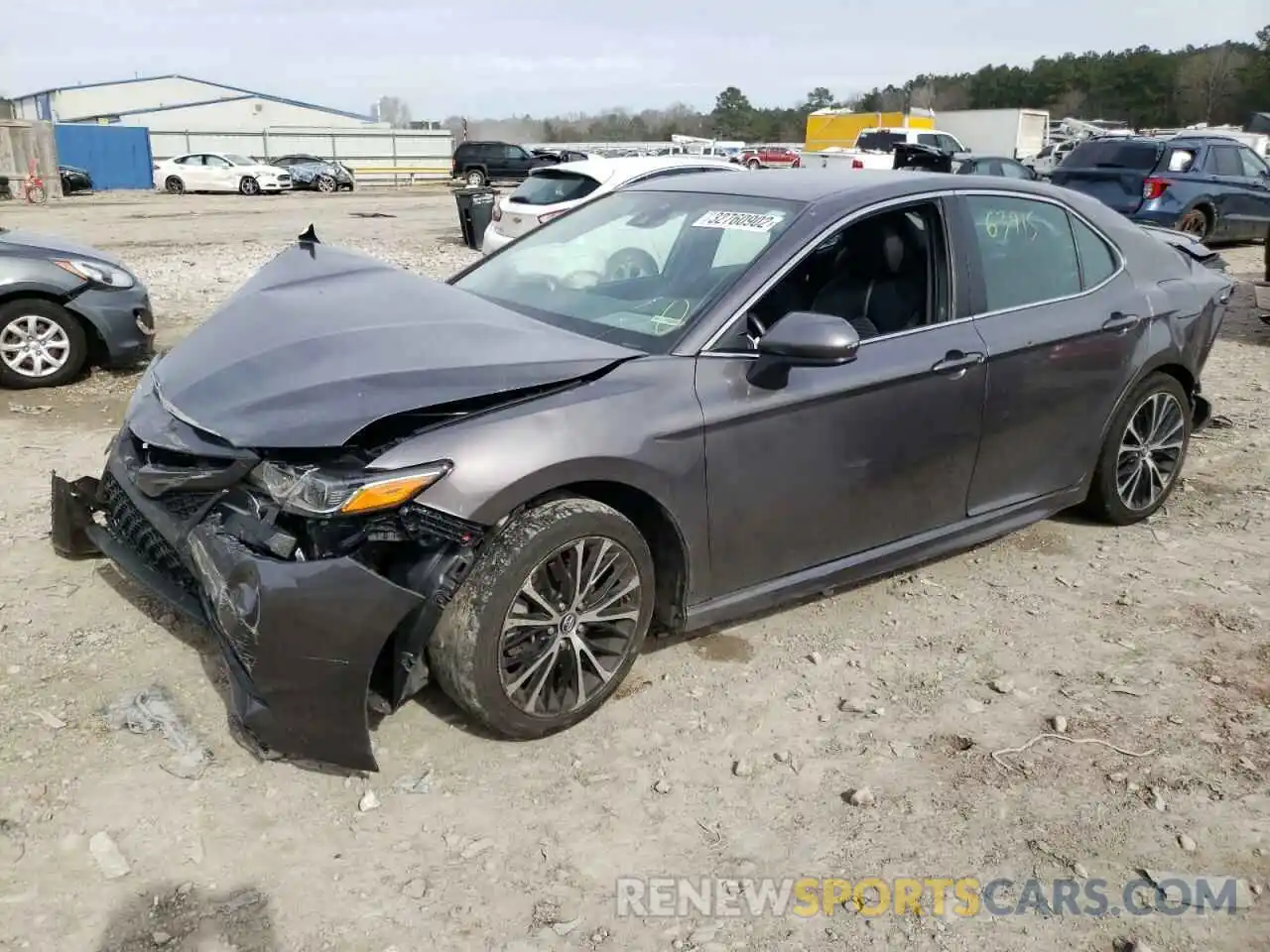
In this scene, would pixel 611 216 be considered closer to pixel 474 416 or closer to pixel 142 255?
pixel 474 416

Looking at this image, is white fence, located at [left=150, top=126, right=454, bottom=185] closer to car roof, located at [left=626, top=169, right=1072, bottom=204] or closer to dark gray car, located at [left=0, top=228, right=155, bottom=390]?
dark gray car, located at [left=0, top=228, right=155, bottom=390]

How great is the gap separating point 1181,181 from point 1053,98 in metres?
79.9

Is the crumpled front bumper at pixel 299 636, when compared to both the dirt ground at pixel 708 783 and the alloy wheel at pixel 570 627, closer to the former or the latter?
the dirt ground at pixel 708 783

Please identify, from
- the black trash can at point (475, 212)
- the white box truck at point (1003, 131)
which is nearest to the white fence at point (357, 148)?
the white box truck at point (1003, 131)

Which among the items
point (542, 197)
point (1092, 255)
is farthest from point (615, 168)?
point (1092, 255)

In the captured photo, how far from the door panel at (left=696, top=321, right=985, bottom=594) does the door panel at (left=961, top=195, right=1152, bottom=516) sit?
177 mm

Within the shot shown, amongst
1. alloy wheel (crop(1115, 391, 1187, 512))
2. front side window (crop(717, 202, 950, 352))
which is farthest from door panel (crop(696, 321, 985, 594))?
alloy wheel (crop(1115, 391, 1187, 512))

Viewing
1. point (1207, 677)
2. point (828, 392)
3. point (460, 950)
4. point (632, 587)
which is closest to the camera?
point (460, 950)

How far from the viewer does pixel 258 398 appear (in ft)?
9.79

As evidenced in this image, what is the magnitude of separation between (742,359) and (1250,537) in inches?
127

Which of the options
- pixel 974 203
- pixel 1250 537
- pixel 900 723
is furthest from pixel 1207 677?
pixel 974 203

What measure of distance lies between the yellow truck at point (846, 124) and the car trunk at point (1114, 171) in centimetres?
2171

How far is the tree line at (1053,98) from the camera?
70250mm

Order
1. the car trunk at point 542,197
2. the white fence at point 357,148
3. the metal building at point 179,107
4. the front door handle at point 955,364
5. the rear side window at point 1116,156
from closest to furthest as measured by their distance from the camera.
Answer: the front door handle at point 955,364
the car trunk at point 542,197
the rear side window at point 1116,156
the white fence at point 357,148
the metal building at point 179,107
